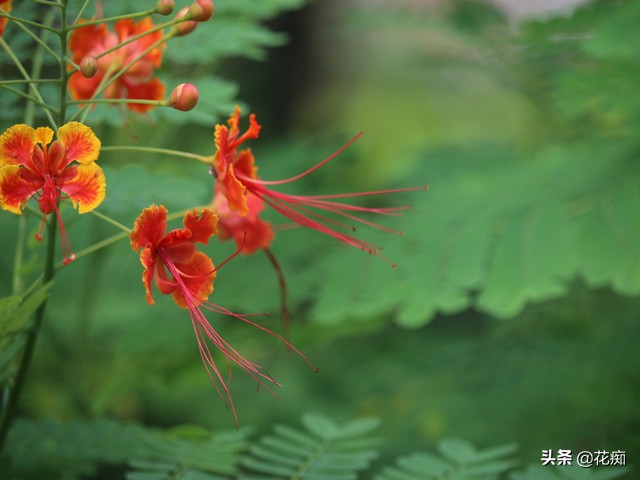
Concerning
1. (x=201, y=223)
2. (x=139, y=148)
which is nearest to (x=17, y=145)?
(x=139, y=148)

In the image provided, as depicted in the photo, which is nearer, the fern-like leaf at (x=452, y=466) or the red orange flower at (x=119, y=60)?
the red orange flower at (x=119, y=60)

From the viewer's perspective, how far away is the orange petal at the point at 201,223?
48.9 inches

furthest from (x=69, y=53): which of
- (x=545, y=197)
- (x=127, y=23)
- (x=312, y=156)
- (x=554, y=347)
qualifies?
(x=554, y=347)

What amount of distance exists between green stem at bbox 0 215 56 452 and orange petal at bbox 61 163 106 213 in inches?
4.8

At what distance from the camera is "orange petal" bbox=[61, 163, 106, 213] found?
116 centimetres

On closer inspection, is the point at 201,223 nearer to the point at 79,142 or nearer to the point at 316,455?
the point at 79,142

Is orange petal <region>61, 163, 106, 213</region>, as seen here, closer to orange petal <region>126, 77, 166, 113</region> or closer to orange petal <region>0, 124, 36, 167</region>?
orange petal <region>0, 124, 36, 167</region>

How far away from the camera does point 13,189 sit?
1.16 metres

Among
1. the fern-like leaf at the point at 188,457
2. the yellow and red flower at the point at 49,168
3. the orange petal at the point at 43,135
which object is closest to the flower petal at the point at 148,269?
the yellow and red flower at the point at 49,168

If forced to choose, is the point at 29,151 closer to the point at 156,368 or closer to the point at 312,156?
the point at 156,368

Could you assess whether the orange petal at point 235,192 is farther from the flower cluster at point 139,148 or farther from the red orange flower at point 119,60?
the red orange flower at point 119,60

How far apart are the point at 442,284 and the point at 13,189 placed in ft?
4.57

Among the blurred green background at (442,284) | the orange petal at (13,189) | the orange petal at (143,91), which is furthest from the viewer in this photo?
the blurred green background at (442,284)

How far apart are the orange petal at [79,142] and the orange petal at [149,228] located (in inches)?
4.4
